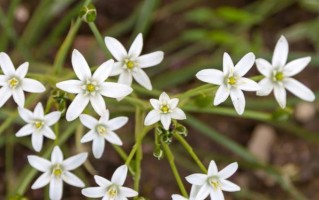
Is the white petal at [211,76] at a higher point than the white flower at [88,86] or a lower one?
higher

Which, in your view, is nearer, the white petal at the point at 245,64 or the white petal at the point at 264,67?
the white petal at the point at 245,64

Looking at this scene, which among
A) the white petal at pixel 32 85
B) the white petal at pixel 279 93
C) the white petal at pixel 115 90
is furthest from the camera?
the white petal at pixel 279 93

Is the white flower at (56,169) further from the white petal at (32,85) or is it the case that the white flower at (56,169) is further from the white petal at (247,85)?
the white petal at (247,85)

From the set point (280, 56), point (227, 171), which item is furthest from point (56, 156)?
point (280, 56)

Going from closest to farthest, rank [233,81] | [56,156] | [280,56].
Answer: [233,81] < [56,156] < [280,56]

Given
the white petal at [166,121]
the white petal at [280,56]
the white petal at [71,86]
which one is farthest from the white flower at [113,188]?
the white petal at [280,56]

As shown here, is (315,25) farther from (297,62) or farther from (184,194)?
(184,194)

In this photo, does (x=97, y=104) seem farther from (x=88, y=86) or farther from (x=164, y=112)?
(x=164, y=112)
